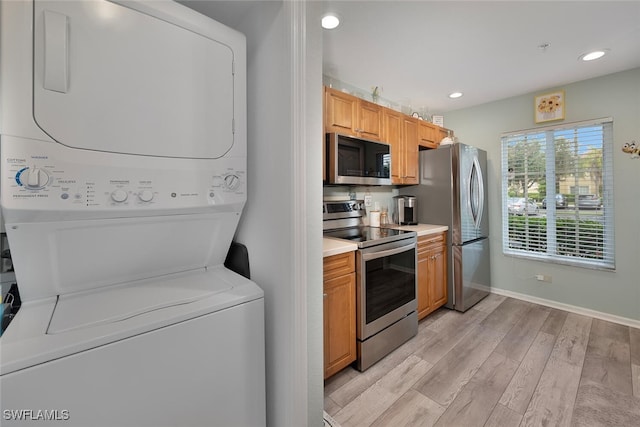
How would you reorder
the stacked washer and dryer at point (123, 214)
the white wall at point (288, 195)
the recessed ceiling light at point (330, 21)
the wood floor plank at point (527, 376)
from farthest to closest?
the recessed ceiling light at point (330, 21), the wood floor plank at point (527, 376), the white wall at point (288, 195), the stacked washer and dryer at point (123, 214)

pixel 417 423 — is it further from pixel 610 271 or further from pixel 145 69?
pixel 610 271

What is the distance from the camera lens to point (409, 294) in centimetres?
233

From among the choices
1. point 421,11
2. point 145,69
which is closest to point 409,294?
point 421,11

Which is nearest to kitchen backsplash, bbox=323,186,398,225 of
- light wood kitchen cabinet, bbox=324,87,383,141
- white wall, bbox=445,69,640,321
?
light wood kitchen cabinet, bbox=324,87,383,141

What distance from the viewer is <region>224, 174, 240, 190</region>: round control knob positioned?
1.09 metres

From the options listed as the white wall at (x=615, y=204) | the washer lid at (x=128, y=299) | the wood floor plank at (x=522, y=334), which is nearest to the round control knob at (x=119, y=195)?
the washer lid at (x=128, y=299)

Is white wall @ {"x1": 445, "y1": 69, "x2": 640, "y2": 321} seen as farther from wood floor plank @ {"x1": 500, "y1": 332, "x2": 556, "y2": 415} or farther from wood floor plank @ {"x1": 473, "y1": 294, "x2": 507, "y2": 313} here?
wood floor plank @ {"x1": 500, "y1": 332, "x2": 556, "y2": 415}

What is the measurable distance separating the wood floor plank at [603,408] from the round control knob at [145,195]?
2.38m

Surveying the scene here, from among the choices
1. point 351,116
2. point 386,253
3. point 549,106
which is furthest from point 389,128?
point 549,106

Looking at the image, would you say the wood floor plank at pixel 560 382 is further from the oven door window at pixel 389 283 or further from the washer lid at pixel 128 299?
the washer lid at pixel 128 299

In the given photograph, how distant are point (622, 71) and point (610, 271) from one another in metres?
1.92

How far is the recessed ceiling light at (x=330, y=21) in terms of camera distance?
1731 mm

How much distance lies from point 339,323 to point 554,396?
4.58 ft

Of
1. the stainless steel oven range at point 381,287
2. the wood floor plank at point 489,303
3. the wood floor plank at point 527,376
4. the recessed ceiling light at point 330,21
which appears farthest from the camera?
the wood floor plank at point 489,303
